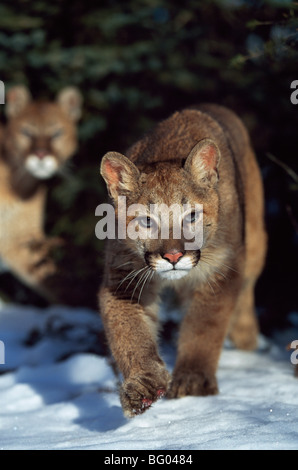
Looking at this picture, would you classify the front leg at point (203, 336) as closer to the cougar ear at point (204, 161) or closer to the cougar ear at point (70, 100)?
A: the cougar ear at point (204, 161)

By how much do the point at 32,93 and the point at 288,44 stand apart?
501 cm

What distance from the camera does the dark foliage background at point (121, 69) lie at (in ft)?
26.0

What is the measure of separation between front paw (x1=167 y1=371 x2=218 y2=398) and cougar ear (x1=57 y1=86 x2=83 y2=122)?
186 inches

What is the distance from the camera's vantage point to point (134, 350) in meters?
4.01

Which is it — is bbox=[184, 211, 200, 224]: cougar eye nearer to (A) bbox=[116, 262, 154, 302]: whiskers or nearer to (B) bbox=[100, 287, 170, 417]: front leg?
(A) bbox=[116, 262, 154, 302]: whiskers

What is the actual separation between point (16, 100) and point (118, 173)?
4.50 metres

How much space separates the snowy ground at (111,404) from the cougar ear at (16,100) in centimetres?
292

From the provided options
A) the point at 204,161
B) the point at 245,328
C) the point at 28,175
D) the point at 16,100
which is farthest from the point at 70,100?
the point at 204,161

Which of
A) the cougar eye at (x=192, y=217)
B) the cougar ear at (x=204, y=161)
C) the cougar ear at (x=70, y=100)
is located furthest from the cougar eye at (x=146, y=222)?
the cougar ear at (x=70, y=100)

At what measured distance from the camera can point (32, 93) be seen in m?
9.16

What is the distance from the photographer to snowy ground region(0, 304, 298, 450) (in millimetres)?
3559

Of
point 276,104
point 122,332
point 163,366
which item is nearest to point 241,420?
point 163,366

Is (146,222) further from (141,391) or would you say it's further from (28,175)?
(28,175)

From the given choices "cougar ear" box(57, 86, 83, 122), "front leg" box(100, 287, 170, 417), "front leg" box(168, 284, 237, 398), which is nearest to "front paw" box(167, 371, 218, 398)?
"front leg" box(168, 284, 237, 398)
